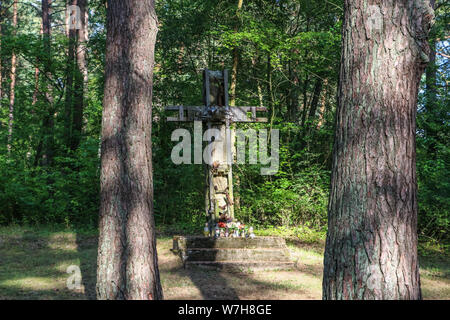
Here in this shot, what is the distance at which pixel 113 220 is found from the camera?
4211 millimetres

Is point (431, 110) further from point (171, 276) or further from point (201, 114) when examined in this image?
point (171, 276)

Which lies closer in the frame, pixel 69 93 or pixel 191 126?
pixel 69 93

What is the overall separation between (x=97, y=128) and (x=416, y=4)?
1202cm

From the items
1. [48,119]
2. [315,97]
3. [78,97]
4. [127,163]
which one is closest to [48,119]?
[48,119]

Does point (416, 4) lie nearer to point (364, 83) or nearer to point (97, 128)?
point (364, 83)

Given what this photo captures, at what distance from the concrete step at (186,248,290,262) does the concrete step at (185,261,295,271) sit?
11cm

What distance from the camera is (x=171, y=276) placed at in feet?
21.0

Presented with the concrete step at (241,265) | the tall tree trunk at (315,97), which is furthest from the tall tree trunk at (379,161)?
the tall tree trunk at (315,97)

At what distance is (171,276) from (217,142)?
2.91 metres

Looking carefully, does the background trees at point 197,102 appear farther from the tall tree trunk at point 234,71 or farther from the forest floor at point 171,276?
the forest floor at point 171,276

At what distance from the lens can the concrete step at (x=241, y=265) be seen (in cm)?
703

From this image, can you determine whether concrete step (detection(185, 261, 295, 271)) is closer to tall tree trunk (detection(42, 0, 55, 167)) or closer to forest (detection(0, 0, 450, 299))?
forest (detection(0, 0, 450, 299))

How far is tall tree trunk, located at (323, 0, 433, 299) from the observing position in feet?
9.12

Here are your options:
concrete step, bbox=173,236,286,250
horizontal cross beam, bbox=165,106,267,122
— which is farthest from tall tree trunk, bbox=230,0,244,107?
concrete step, bbox=173,236,286,250
